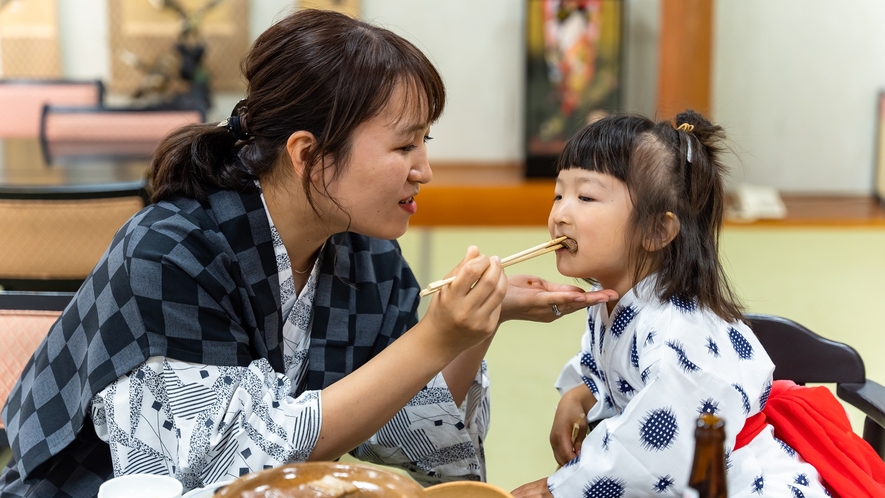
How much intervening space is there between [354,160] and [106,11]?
6238mm

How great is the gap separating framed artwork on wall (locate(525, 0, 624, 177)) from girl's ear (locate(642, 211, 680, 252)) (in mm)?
4781

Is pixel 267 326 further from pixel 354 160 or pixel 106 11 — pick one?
pixel 106 11

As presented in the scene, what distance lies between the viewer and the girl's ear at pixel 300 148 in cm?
129

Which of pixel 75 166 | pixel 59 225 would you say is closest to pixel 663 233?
pixel 59 225

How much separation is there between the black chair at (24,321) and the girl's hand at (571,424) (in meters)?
0.85

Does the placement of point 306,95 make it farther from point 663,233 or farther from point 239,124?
point 663,233

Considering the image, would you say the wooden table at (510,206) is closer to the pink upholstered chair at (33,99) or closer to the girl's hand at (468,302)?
the pink upholstered chair at (33,99)

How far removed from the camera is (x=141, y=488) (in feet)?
3.01

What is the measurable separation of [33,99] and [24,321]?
319 centimetres

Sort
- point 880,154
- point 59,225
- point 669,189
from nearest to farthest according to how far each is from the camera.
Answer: point 669,189 < point 59,225 < point 880,154

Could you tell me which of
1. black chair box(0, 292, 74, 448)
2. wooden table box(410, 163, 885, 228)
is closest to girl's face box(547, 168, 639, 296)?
black chair box(0, 292, 74, 448)

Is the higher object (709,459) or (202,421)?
(709,459)

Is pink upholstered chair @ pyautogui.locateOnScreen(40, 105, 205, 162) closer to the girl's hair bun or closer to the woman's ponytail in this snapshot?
the woman's ponytail

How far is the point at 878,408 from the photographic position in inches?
55.3
